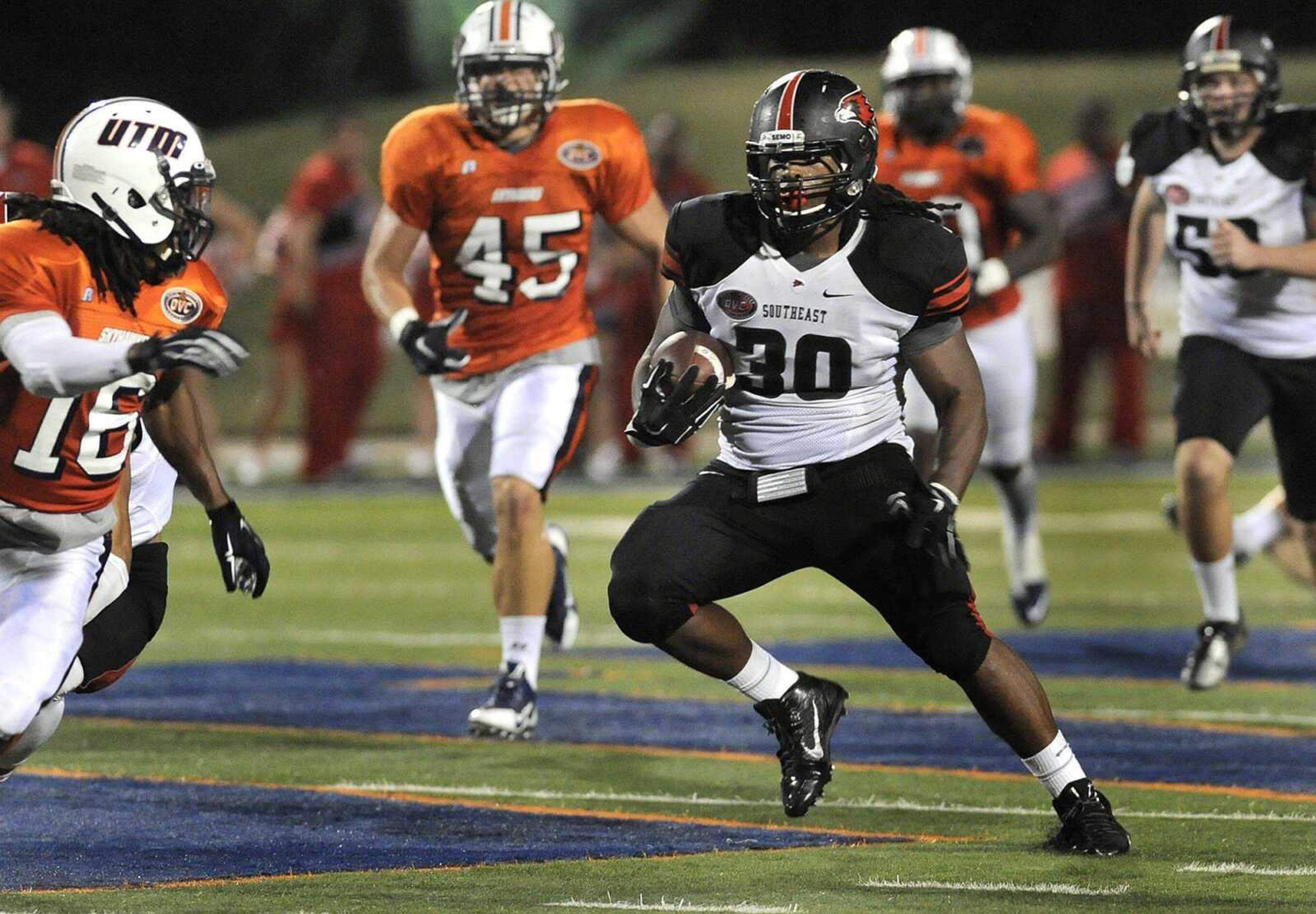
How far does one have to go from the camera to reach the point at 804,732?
16.9 ft

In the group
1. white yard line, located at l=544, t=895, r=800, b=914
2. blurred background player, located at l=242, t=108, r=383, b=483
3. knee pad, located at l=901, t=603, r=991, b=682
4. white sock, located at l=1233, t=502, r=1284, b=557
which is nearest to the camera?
white yard line, located at l=544, t=895, r=800, b=914

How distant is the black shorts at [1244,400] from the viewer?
7.06 m

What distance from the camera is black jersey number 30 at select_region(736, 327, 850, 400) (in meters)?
5.09

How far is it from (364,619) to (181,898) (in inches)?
193

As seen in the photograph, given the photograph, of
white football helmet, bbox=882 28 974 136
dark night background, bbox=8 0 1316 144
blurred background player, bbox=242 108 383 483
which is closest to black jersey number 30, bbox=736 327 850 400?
white football helmet, bbox=882 28 974 136

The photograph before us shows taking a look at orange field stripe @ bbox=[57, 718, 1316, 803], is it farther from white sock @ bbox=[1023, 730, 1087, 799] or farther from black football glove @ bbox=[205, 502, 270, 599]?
white sock @ bbox=[1023, 730, 1087, 799]

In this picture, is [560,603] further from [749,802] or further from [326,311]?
[326,311]

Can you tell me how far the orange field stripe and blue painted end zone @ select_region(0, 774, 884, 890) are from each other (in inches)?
16.3

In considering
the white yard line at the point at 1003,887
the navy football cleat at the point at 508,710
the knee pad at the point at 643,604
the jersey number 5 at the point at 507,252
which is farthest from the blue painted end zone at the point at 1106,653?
the white yard line at the point at 1003,887

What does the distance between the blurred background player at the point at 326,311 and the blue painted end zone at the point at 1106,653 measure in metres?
6.06

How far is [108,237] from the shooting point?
192 inches

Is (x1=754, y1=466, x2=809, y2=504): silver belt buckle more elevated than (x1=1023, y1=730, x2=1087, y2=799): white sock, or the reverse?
(x1=754, y1=466, x2=809, y2=504): silver belt buckle

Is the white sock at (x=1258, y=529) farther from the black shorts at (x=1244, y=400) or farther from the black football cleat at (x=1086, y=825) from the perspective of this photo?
the black football cleat at (x=1086, y=825)

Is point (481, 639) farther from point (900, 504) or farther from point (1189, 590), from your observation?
point (900, 504)
